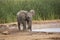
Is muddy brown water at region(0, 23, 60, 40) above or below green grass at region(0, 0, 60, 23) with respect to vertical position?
below

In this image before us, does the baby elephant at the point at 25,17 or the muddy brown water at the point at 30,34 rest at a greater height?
the baby elephant at the point at 25,17

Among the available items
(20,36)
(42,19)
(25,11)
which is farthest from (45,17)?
(20,36)

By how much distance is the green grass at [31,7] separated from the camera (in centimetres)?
393

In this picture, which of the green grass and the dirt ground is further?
the green grass

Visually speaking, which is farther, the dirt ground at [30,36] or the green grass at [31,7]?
the green grass at [31,7]

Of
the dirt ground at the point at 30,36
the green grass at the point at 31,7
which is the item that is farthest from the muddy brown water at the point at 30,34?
the green grass at the point at 31,7

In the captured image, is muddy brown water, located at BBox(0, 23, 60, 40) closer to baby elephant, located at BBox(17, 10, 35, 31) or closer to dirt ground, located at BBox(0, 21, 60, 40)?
dirt ground, located at BBox(0, 21, 60, 40)

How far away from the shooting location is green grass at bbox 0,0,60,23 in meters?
3.93

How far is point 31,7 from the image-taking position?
13.0 ft

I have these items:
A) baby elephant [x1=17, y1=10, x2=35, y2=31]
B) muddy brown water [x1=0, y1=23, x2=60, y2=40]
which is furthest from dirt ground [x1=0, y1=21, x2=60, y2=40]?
baby elephant [x1=17, y1=10, x2=35, y2=31]

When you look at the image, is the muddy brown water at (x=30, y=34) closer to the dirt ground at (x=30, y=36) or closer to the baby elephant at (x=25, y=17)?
the dirt ground at (x=30, y=36)

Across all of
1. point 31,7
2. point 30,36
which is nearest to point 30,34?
point 30,36

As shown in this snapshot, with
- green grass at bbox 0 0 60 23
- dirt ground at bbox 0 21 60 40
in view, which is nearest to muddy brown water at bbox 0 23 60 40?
dirt ground at bbox 0 21 60 40

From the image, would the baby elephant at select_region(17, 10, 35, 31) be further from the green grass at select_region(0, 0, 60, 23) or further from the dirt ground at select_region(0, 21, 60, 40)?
the dirt ground at select_region(0, 21, 60, 40)
